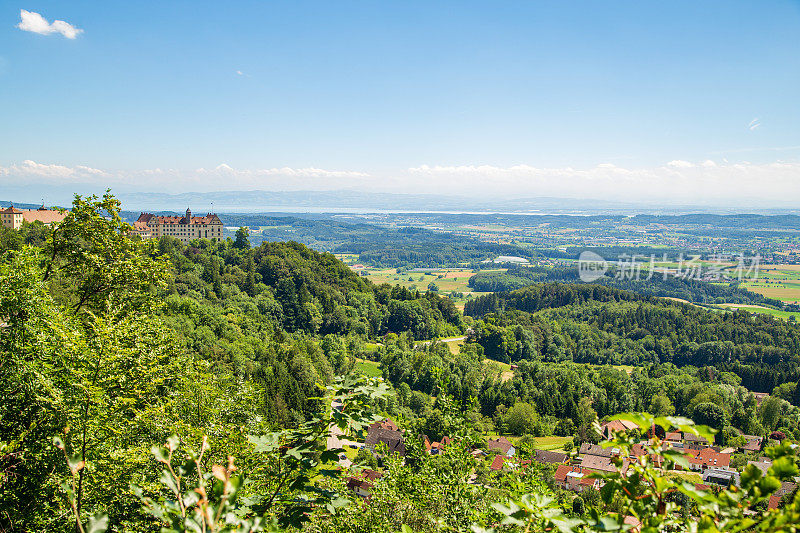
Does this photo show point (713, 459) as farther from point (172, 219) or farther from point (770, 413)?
point (172, 219)

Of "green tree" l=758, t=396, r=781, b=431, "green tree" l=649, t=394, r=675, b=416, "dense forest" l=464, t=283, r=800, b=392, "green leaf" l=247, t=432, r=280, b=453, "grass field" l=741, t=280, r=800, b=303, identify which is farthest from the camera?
"grass field" l=741, t=280, r=800, b=303

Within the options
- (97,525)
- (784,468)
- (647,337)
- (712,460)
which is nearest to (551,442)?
(712,460)

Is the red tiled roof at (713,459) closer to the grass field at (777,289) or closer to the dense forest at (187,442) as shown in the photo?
the dense forest at (187,442)

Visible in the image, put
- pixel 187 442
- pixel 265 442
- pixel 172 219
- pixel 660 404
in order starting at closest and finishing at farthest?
pixel 265 442, pixel 187 442, pixel 660 404, pixel 172 219

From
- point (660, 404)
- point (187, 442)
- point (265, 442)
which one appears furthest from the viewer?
point (660, 404)

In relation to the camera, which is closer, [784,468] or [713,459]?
[784,468]

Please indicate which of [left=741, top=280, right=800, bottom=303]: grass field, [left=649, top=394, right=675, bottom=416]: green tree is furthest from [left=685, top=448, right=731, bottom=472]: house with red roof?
[left=741, top=280, right=800, bottom=303]: grass field

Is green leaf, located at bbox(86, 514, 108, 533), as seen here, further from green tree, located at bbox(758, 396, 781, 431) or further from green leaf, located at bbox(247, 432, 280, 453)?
green tree, located at bbox(758, 396, 781, 431)

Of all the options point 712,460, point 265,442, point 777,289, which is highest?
point 265,442

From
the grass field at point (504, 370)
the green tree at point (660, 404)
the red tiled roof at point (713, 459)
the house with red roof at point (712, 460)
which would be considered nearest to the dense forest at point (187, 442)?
the house with red roof at point (712, 460)

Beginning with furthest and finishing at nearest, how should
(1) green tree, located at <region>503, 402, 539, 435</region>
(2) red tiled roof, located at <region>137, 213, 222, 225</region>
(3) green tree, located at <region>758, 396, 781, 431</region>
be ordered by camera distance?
1. (2) red tiled roof, located at <region>137, 213, 222, 225</region>
2. (3) green tree, located at <region>758, 396, 781, 431</region>
3. (1) green tree, located at <region>503, 402, 539, 435</region>
